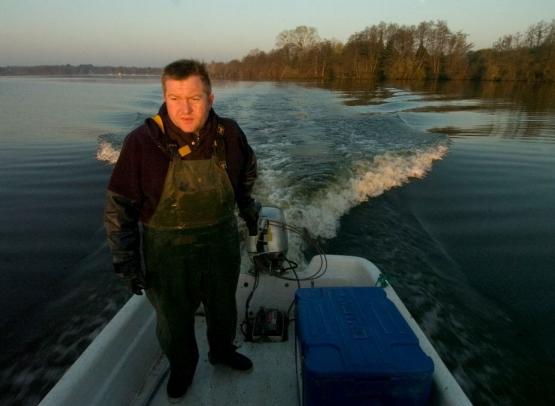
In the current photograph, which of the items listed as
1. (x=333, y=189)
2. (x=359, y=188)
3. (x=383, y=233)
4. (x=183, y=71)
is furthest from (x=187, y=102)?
(x=359, y=188)

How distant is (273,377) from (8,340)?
10.4ft

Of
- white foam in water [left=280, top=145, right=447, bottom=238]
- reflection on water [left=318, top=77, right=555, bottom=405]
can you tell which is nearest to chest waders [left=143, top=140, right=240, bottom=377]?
reflection on water [left=318, top=77, right=555, bottom=405]

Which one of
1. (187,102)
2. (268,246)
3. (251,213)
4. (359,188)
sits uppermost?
(187,102)

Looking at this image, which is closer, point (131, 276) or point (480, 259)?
point (131, 276)

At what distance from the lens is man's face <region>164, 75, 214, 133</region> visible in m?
1.94

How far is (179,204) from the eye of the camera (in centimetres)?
204

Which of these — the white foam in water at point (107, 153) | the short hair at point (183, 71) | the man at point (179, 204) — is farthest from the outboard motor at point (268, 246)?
the white foam in water at point (107, 153)

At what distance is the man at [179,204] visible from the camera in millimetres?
1971

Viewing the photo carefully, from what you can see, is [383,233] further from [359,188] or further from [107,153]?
[107,153]

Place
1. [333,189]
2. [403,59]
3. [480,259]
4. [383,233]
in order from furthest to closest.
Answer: [403,59] < [333,189] < [383,233] < [480,259]

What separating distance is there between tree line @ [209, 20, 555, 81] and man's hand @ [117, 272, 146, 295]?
62349 millimetres

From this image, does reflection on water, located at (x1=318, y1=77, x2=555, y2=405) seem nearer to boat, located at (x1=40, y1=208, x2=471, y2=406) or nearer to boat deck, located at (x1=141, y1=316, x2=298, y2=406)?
boat, located at (x1=40, y1=208, x2=471, y2=406)

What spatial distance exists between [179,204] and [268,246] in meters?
1.63

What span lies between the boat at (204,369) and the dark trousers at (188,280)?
32 centimetres
